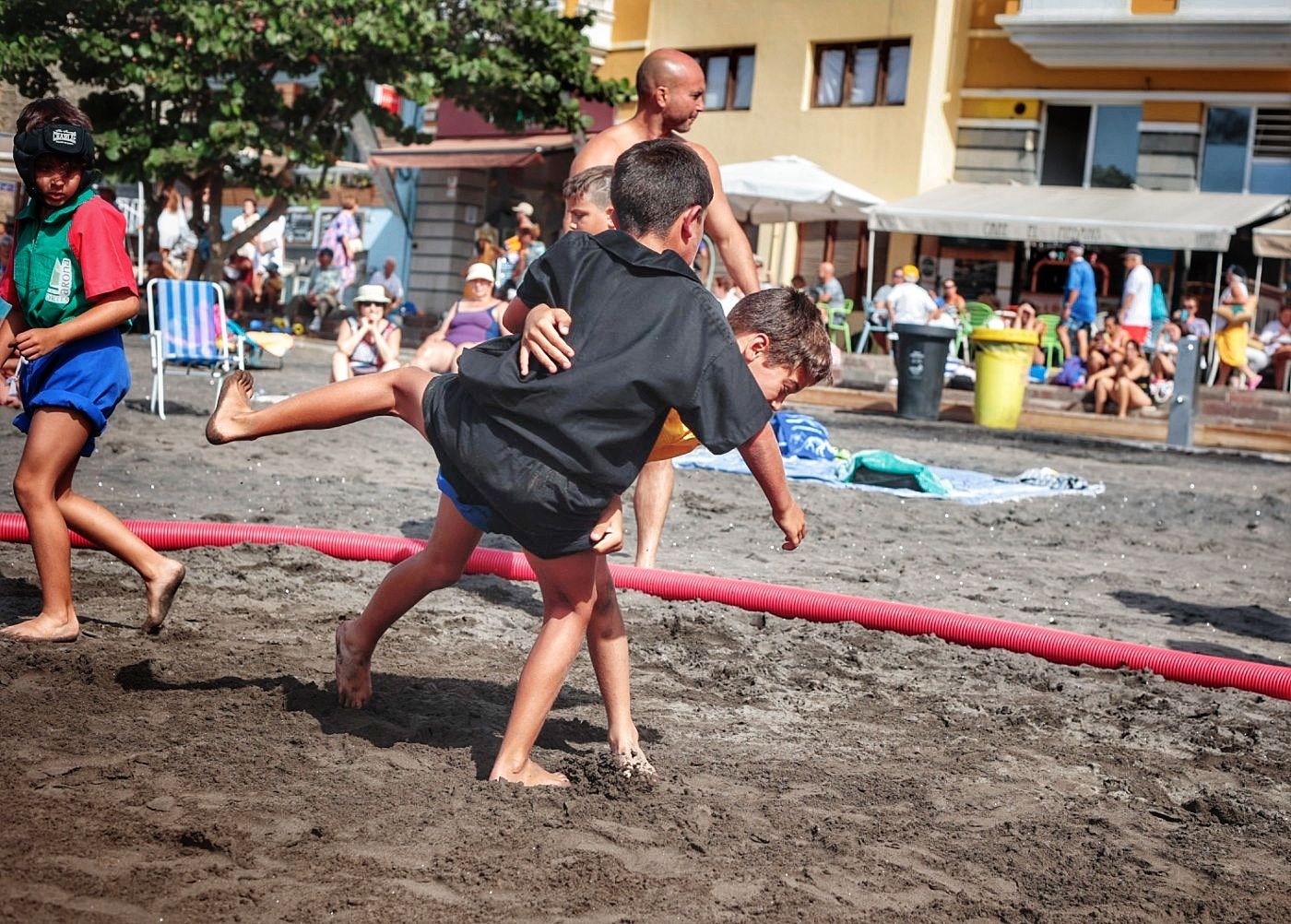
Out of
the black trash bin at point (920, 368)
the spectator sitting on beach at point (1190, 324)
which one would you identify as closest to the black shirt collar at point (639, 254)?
the black trash bin at point (920, 368)

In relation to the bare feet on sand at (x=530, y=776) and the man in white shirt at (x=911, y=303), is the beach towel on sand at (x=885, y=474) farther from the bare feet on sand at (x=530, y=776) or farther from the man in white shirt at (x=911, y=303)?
the man in white shirt at (x=911, y=303)

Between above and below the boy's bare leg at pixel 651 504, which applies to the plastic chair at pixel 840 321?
above

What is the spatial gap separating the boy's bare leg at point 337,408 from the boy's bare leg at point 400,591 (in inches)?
14.0

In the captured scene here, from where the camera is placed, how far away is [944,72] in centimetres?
2736

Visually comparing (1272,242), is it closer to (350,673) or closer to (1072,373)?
(1072,373)

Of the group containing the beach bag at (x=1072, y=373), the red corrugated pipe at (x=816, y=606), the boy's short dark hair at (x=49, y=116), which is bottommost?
the red corrugated pipe at (x=816, y=606)

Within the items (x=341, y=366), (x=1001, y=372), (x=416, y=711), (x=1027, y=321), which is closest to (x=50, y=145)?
(x=416, y=711)

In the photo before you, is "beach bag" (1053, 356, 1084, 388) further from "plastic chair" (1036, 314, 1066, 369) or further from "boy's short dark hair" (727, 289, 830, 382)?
"boy's short dark hair" (727, 289, 830, 382)

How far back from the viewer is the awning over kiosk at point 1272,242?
2255 centimetres

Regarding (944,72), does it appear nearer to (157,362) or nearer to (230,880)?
(157,362)

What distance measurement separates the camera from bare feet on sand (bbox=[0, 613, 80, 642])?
456 centimetres

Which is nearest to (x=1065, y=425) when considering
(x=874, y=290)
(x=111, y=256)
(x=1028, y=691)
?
(x=874, y=290)

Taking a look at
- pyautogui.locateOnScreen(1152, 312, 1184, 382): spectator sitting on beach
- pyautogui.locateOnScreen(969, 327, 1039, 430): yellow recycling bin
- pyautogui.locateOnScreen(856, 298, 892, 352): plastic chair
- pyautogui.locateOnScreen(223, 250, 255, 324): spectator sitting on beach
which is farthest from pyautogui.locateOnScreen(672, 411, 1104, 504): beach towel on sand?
pyautogui.locateOnScreen(223, 250, 255, 324): spectator sitting on beach

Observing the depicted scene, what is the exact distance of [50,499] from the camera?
4.73 m
